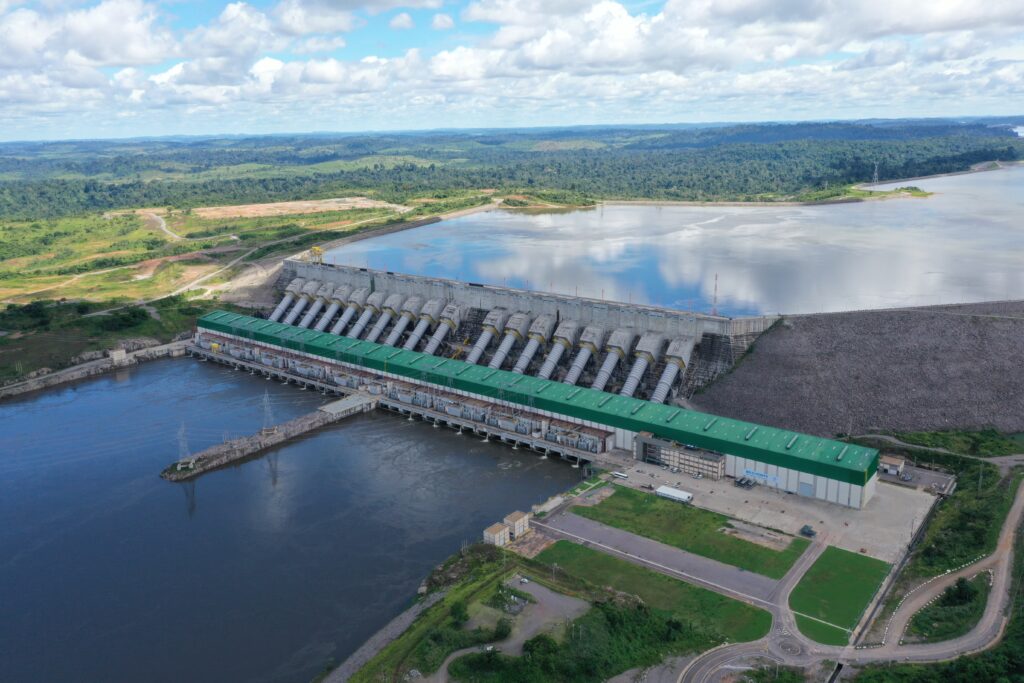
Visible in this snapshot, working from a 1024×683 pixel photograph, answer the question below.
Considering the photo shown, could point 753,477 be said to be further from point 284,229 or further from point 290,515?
point 284,229

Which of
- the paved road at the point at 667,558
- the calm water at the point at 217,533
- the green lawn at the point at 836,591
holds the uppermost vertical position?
the paved road at the point at 667,558

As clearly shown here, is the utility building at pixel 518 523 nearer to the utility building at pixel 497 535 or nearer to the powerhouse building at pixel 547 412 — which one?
the utility building at pixel 497 535

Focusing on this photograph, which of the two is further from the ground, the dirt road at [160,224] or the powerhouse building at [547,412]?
the dirt road at [160,224]

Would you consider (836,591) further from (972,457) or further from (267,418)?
(267,418)

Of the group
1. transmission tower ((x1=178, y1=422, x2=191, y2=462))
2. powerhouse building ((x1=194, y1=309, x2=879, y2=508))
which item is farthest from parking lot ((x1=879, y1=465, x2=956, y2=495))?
transmission tower ((x1=178, y1=422, x2=191, y2=462))

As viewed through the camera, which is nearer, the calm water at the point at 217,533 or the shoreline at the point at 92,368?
the calm water at the point at 217,533

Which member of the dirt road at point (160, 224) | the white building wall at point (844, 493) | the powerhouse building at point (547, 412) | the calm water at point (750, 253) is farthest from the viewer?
the dirt road at point (160, 224)

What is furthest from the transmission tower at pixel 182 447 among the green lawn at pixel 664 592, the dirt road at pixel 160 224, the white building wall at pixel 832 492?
the dirt road at pixel 160 224

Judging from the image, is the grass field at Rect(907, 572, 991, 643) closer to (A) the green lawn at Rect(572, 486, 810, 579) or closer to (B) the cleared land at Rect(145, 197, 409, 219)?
(A) the green lawn at Rect(572, 486, 810, 579)
